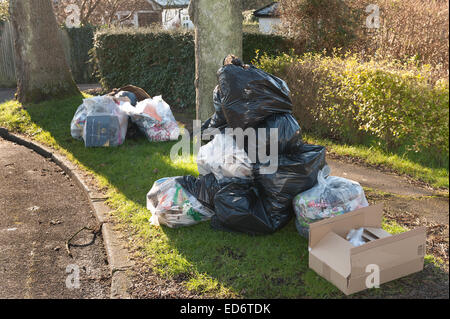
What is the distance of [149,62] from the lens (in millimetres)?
10109

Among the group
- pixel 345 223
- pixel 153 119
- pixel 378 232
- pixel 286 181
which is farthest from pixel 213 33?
pixel 378 232

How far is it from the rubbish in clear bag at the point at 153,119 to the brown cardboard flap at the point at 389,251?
4367 millimetres

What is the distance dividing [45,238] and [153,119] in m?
2.79

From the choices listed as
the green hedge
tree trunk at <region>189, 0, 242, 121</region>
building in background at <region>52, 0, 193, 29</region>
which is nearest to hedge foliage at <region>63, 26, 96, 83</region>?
building in background at <region>52, 0, 193, 29</region>

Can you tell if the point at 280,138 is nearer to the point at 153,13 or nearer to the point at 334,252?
the point at 334,252

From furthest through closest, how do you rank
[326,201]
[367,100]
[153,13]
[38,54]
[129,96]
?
[153,13] < [38,54] < [129,96] < [367,100] < [326,201]

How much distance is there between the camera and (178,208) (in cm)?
380

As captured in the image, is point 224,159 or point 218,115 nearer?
point 224,159

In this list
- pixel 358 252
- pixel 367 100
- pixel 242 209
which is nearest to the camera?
pixel 358 252

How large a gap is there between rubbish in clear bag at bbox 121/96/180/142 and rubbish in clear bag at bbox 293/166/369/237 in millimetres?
3538

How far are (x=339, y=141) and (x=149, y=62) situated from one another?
532 cm

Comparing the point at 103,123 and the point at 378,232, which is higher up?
the point at 103,123

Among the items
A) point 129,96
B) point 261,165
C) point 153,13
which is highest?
point 153,13
